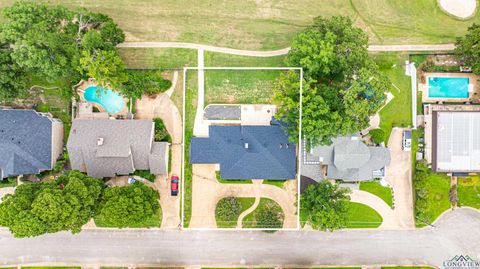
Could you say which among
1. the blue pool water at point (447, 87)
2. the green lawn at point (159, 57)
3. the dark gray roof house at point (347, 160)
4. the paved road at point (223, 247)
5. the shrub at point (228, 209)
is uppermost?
the green lawn at point (159, 57)

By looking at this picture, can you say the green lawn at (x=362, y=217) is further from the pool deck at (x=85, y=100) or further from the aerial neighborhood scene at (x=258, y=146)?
the pool deck at (x=85, y=100)

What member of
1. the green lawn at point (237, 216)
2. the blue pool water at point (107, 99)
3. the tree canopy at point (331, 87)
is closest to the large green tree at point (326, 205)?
the tree canopy at point (331, 87)

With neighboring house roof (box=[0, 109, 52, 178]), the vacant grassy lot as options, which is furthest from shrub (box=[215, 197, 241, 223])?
neighboring house roof (box=[0, 109, 52, 178])

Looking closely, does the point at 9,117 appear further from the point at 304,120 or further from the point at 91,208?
the point at 304,120

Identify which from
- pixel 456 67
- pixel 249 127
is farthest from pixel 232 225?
pixel 456 67

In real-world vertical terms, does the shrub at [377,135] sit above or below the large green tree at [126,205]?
above
